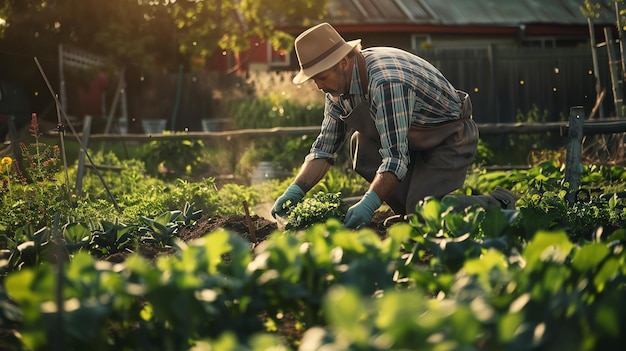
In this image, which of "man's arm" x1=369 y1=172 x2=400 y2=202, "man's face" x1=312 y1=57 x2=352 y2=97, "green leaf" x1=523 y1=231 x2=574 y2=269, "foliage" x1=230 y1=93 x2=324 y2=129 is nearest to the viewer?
"green leaf" x1=523 y1=231 x2=574 y2=269

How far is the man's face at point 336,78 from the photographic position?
15.3 ft

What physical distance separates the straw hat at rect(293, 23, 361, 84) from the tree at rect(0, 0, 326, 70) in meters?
12.3

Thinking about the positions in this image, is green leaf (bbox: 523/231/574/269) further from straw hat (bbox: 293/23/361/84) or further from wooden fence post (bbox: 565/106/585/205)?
wooden fence post (bbox: 565/106/585/205)

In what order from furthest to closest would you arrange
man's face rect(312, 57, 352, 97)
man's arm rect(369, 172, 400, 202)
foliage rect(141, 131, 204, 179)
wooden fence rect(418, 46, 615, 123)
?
1. wooden fence rect(418, 46, 615, 123)
2. foliage rect(141, 131, 204, 179)
3. man's face rect(312, 57, 352, 97)
4. man's arm rect(369, 172, 400, 202)

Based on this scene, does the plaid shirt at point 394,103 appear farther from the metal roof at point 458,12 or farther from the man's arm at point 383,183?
the metal roof at point 458,12

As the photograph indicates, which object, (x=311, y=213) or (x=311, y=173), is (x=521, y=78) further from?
(x=311, y=213)

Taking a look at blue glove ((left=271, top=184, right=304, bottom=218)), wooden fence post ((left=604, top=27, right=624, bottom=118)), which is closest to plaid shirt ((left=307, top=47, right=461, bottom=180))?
blue glove ((left=271, top=184, right=304, bottom=218))

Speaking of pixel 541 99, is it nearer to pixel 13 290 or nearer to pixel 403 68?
pixel 403 68

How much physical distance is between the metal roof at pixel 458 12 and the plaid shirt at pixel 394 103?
12501 mm

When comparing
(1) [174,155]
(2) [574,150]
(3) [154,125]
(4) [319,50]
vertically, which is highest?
(4) [319,50]

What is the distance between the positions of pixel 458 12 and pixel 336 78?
1464cm

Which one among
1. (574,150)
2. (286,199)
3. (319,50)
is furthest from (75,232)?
(574,150)

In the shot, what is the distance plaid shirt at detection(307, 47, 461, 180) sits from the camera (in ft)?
14.9

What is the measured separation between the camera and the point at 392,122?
4.54m
